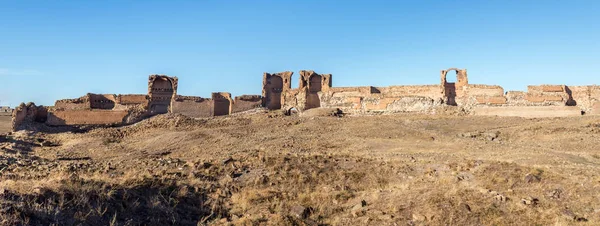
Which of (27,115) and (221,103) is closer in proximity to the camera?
(27,115)

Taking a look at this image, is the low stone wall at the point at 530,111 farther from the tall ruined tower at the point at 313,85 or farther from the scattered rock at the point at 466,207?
the scattered rock at the point at 466,207

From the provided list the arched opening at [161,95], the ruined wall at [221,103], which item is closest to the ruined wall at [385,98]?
the ruined wall at [221,103]

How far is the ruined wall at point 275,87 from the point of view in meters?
33.6

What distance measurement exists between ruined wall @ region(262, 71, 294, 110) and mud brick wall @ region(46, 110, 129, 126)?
12132mm

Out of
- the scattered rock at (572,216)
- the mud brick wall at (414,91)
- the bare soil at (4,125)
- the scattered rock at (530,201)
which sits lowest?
the scattered rock at (572,216)

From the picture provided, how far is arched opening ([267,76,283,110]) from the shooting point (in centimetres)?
3362

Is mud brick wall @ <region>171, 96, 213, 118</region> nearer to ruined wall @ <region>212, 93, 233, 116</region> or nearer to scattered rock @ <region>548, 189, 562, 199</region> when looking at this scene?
ruined wall @ <region>212, 93, 233, 116</region>

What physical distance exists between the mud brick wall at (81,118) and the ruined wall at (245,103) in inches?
332

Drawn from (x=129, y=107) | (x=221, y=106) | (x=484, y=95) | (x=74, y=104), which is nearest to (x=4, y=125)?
(x=74, y=104)

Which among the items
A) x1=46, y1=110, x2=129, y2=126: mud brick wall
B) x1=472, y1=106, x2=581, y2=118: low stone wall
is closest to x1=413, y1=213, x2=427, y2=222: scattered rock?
x1=472, y1=106, x2=581, y2=118: low stone wall

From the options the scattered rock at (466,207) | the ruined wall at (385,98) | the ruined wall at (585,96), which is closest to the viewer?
the scattered rock at (466,207)

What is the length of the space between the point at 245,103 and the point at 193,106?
13.0ft

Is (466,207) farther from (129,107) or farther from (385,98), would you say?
(129,107)

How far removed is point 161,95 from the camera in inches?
1158
